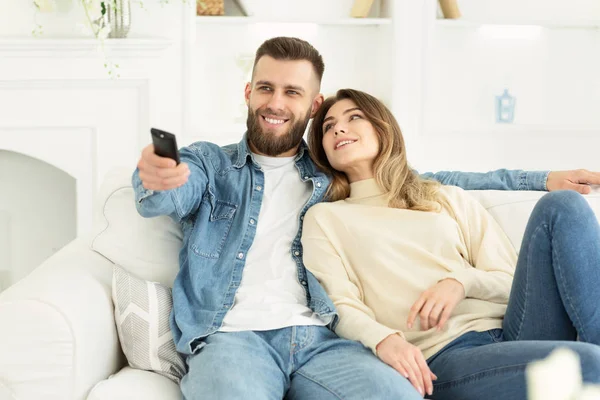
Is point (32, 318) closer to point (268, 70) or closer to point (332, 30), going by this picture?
point (268, 70)

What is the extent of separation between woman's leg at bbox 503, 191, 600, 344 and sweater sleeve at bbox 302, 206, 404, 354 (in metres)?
0.30

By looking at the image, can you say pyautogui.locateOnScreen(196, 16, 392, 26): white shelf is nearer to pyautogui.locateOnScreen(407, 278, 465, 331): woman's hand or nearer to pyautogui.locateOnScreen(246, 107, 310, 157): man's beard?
pyautogui.locateOnScreen(246, 107, 310, 157): man's beard

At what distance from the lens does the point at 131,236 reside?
6.45 ft

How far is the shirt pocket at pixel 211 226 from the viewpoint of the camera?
1895 millimetres

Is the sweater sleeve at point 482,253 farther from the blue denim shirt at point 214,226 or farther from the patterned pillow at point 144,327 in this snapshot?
the patterned pillow at point 144,327

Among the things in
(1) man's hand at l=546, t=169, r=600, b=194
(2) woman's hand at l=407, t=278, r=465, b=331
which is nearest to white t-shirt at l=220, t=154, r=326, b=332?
(2) woman's hand at l=407, t=278, r=465, b=331

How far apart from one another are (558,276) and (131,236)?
1026 mm

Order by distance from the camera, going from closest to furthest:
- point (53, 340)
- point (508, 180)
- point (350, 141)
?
point (53, 340)
point (350, 141)
point (508, 180)

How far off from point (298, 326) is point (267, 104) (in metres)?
0.63

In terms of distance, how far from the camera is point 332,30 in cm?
378

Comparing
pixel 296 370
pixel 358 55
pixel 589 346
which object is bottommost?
pixel 296 370

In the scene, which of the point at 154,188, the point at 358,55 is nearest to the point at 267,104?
the point at 154,188

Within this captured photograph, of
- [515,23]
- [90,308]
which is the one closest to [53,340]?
[90,308]

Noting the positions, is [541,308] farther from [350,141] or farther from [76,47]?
[76,47]
